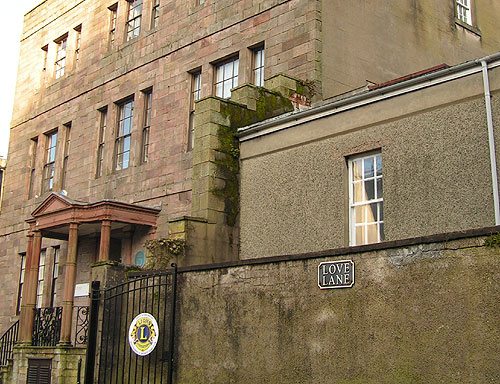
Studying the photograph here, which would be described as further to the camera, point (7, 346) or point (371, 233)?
point (7, 346)

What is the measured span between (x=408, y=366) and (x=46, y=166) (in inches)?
705

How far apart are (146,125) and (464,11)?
32.2 ft

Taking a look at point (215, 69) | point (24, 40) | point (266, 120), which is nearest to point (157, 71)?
point (215, 69)

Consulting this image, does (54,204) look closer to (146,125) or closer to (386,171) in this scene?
(146,125)

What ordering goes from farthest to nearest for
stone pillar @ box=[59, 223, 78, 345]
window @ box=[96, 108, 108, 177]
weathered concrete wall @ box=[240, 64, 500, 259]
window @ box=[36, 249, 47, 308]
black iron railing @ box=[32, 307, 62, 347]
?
window @ box=[36, 249, 47, 308]
window @ box=[96, 108, 108, 177]
black iron railing @ box=[32, 307, 62, 347]
stone pillar @ box=[59, 223, 78, 345]
weathered concrete wall @ box=[240, 64, 500, 259]

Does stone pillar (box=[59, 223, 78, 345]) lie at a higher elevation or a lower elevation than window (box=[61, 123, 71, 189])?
lower

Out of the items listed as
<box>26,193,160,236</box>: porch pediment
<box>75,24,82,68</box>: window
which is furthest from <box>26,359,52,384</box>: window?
<box>75,24,82,68</box>: window

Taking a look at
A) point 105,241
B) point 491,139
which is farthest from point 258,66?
point 491,139

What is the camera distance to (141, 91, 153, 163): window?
62.3 ft

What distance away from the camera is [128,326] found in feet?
38.3

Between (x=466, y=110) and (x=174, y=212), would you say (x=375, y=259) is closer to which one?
(x=466, y=110)

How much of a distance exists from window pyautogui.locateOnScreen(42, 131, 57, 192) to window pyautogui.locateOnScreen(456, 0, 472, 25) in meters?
13.3

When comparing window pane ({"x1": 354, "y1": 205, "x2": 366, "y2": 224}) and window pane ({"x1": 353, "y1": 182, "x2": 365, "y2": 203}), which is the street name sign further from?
window pane ({"x1": 353, "y1": 182, "x2": 365, "y2": 203})

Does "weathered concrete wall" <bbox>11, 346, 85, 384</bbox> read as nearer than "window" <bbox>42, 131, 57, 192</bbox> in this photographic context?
Yes
